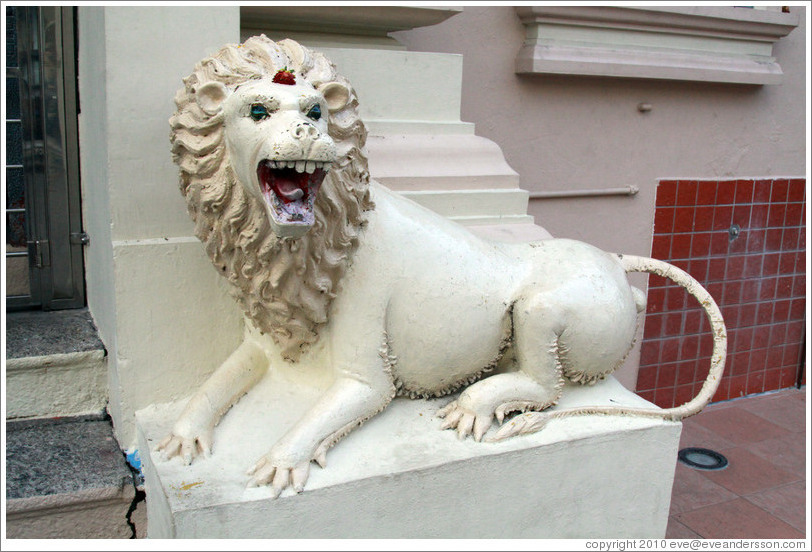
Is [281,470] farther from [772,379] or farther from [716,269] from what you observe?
[772,379]

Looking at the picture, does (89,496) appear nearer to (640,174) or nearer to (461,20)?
(461,20)

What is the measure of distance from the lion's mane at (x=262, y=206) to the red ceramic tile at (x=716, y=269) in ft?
8.83

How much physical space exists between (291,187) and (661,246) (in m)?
2.65

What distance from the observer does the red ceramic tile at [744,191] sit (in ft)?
12.8

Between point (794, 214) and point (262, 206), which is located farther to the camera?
point (794, 214)

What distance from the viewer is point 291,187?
1.51 metres

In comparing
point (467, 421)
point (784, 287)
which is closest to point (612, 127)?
point (784, 287)

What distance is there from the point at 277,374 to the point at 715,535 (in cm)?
196

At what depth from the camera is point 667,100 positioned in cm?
362

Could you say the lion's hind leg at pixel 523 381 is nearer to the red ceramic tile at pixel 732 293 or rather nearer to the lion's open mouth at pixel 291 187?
the lion's open mouth at pixel 291 187

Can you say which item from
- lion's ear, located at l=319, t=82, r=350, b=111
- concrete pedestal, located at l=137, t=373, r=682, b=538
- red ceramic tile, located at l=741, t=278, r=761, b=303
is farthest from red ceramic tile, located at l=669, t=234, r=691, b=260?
lion's ear, located at l=319, t=82, r=350, b=111

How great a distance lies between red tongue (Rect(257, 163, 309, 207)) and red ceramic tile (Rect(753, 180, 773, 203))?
3189mm

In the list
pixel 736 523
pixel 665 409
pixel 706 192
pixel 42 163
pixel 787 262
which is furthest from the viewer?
pixel 787 262

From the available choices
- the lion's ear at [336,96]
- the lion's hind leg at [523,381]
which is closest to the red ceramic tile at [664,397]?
the lion's hind leg at [523,381]
